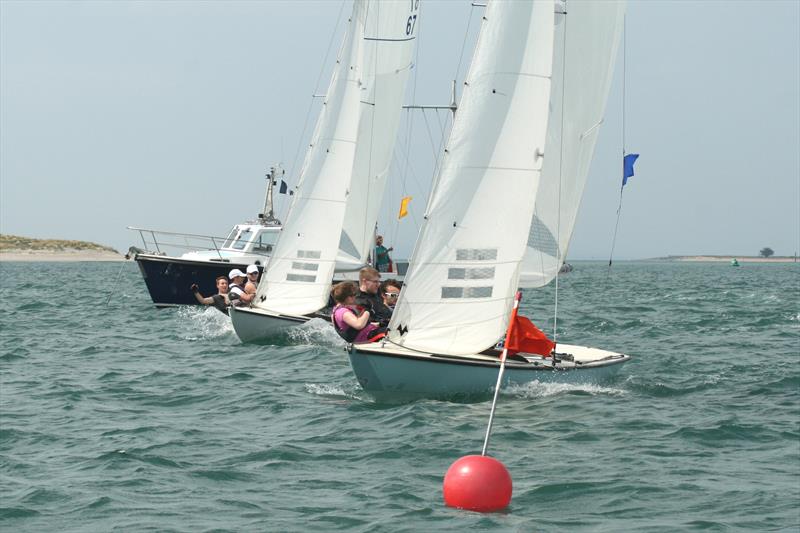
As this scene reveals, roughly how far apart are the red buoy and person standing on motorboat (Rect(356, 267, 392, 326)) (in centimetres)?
718

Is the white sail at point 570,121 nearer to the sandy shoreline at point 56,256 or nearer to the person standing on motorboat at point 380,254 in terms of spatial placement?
the person standing on motorboat at point 380,254

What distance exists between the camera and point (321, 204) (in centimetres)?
2300

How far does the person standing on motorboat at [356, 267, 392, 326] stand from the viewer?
1593cm

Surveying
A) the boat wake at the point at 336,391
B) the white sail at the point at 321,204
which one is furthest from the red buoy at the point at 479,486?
the white sail at the point at 321,204

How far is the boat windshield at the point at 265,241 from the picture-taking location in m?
34.1

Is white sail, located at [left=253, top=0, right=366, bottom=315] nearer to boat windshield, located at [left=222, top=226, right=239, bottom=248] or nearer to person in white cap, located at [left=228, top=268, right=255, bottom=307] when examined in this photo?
person in white cap, located at [left=228, top=268, right=255, bottom=307]

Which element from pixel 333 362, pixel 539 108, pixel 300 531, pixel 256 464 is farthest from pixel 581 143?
pixel 300 531

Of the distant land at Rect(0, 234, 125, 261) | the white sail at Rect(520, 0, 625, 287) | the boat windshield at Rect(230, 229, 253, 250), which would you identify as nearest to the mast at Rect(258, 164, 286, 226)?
the boat windshield at Rect(230, 229, 253, 250)

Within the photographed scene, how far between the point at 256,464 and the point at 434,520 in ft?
7.94

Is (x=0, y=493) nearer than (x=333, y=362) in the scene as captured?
Yes

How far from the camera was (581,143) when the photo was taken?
51.8 feet

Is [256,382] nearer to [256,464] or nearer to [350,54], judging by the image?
[256,464]

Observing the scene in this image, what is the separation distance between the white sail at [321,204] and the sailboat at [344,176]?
0.02 m

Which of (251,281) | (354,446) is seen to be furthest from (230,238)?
(354,446)
